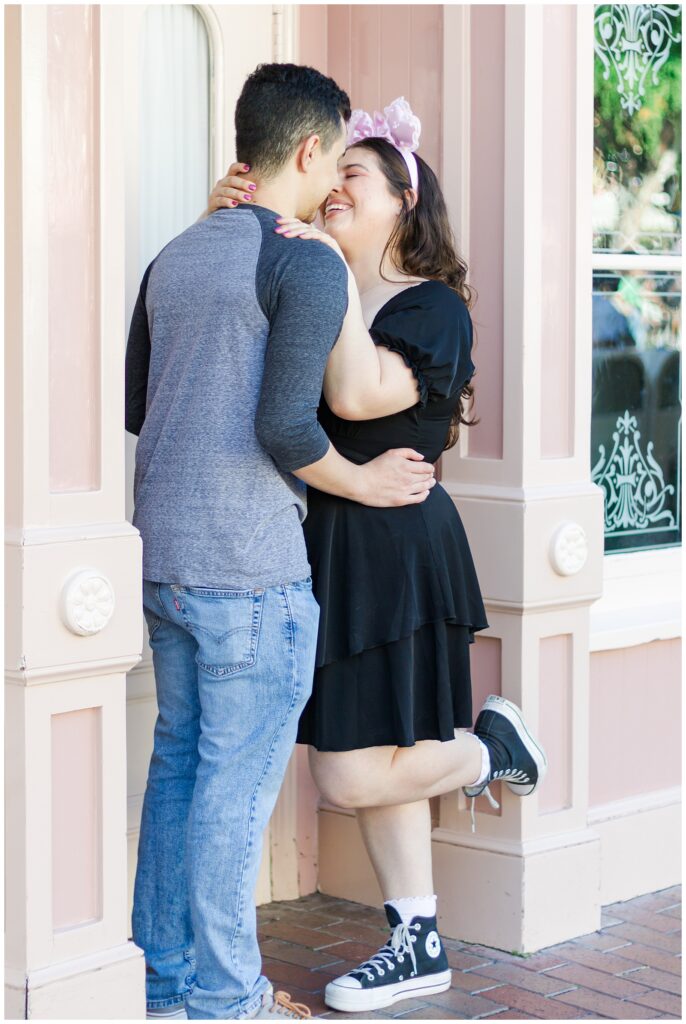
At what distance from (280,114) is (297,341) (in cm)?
50

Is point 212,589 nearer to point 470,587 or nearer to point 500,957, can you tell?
point 470,587

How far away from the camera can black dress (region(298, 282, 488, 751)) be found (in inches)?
129

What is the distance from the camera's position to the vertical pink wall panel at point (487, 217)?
3.84 metres

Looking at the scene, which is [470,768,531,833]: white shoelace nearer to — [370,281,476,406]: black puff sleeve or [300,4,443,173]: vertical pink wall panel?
[370,281,476,406]: black puff sleeve

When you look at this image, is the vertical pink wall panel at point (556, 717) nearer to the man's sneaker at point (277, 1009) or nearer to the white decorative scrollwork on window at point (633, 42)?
the man's sneaker at point (277, 1009)

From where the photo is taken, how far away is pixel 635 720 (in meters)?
4.50

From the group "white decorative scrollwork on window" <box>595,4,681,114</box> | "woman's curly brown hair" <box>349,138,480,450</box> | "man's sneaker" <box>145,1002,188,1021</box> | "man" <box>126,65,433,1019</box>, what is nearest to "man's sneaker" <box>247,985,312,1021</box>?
"man" <box>126,65,433,1019</box>

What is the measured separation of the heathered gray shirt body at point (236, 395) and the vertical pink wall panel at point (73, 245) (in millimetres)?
135

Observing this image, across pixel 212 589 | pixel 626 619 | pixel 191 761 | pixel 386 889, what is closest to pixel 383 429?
pixel 212 589

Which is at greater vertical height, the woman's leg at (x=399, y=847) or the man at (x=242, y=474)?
the man at (x=242, y=474)

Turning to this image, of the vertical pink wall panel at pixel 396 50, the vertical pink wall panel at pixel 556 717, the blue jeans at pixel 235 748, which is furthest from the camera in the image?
the vertical pink wall panel at pixel 396 50

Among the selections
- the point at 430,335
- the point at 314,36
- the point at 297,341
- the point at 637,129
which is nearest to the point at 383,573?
the point at 430,335

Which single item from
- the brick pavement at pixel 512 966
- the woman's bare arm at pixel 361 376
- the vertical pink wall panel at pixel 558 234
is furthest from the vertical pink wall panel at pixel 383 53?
the brick pavement at pixel 512 966

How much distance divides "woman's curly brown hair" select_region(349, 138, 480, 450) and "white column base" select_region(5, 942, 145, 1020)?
4.72ft
